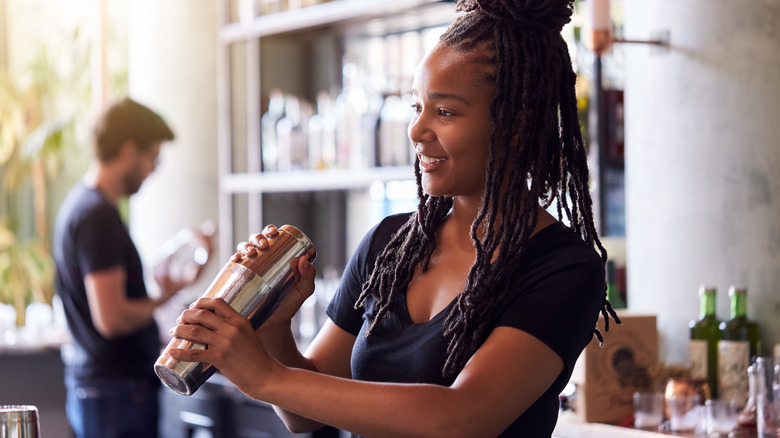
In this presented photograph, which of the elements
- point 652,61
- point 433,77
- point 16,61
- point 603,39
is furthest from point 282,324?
point 16,61

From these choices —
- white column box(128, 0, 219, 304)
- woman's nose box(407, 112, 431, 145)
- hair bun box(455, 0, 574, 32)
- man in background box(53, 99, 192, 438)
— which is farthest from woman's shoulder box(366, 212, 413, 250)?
white column box(128, 0, 219, 304)

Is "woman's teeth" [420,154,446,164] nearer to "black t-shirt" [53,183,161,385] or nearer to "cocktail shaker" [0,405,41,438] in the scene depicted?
"cocktail shaker" [0,405,41,438]

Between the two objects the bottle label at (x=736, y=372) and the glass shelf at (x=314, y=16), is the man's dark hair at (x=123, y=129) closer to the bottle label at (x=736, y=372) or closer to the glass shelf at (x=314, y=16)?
the glass shelf at (x=314, y=16)

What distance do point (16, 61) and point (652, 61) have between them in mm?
5505

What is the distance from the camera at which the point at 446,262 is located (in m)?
1.40

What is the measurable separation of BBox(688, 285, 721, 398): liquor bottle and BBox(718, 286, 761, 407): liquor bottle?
0.03m

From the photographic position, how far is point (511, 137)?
4.29 feet

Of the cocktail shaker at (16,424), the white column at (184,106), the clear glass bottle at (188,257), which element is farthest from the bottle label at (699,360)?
the white column at (184,106)

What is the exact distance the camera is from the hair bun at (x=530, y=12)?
4.28 ft

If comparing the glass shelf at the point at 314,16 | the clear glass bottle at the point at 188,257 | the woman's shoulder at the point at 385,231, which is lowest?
the clear glass bottle at the point at 188,257

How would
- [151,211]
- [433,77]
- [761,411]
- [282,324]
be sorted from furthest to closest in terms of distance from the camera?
[151,211] < [761,411] < [282,324] < [433,77]

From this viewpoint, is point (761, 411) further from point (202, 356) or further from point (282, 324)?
point (202, 356)

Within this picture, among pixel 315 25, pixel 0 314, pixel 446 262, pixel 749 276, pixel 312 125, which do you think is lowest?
pixel 0 314

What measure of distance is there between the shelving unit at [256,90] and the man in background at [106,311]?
87cm
